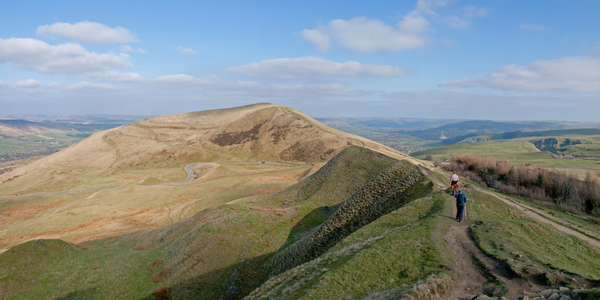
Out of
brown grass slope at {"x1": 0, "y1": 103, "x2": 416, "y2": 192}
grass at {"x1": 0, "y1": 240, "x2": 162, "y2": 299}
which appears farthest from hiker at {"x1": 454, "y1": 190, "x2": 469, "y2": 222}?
brown grass slope at {"x1": 0, "y1": 103, "x2": 416, "y2": 192}

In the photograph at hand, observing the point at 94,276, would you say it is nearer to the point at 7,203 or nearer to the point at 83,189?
the point at 7,203

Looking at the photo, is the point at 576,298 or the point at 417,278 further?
the point at 417,278

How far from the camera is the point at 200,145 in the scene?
15962 centimetres

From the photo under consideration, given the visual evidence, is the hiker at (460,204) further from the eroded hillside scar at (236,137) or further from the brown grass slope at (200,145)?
the eroded hillside scar at (236,137)

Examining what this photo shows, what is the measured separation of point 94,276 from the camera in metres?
27.1

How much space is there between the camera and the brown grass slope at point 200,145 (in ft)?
442

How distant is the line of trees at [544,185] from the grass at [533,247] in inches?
746

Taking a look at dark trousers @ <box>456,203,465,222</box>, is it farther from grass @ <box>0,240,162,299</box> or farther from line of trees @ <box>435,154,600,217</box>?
grass @ <box>0,240,162,299</box>

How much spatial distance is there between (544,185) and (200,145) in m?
151

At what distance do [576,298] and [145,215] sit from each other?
63.2 meters

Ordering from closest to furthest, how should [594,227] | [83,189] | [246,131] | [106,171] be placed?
[594,227], [83,189], [106,171], [246,131]

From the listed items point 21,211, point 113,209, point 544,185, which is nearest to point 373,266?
point 544,185

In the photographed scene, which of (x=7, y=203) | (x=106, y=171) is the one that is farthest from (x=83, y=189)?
(x=106, y=171)

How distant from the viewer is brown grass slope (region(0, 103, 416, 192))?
134625 mm
